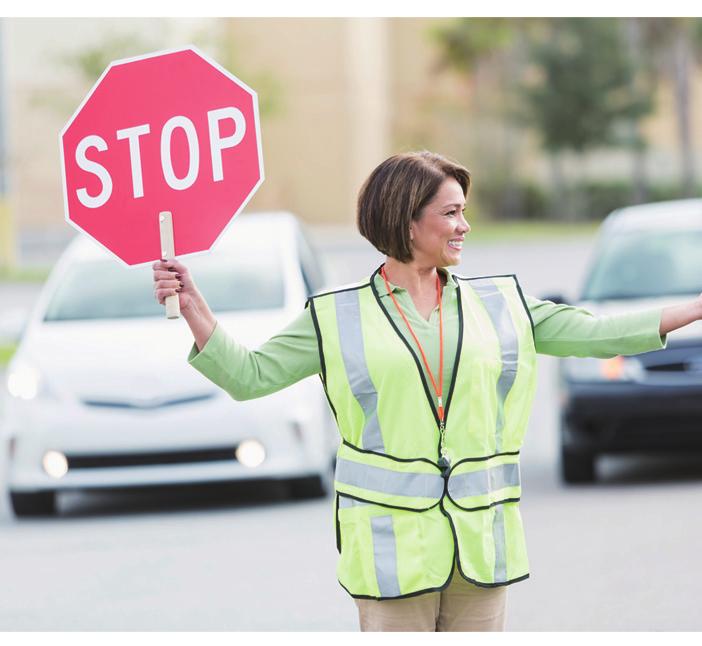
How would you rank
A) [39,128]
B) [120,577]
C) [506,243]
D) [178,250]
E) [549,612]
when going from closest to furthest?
[178,250], [549,612], [120,577], [506,243], [39,128]

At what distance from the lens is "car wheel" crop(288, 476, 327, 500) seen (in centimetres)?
955

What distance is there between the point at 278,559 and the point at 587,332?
13.9ft

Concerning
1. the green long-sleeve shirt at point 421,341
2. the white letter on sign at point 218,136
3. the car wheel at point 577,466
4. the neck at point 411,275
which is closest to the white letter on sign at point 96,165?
the white letter on sign at point 218,136

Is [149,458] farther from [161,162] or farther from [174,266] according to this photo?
[174,266]

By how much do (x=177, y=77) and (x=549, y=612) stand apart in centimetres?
339

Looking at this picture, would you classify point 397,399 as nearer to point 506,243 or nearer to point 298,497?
point 298,497

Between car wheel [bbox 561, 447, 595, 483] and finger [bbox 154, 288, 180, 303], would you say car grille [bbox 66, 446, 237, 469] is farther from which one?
finger [bbox 154, 288, 180, 303]

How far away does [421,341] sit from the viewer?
3.80 m

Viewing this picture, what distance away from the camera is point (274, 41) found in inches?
2137

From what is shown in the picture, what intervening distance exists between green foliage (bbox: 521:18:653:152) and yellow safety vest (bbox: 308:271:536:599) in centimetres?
5323

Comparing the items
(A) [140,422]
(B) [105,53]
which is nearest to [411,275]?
(A) [140,422]

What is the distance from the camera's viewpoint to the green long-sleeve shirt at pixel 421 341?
151 inches

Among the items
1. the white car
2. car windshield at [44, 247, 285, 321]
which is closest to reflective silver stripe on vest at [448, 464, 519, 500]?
the white car

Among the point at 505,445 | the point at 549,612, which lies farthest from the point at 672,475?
the point at 505,445
